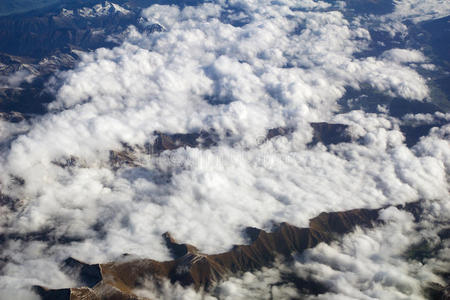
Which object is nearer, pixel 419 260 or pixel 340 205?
pixel 419 260

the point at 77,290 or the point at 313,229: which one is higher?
the point at 77,290

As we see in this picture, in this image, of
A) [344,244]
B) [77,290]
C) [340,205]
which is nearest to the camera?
[77,290]

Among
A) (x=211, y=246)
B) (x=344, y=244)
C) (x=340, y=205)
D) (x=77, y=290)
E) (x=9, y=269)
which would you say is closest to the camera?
(x=77, y=290)

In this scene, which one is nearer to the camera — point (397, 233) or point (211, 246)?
point (211, 246)

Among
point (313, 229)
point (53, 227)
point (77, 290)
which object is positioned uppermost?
point (77, 290)

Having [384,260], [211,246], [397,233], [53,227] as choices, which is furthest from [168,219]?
[397,233]

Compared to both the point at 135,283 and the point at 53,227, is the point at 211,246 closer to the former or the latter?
the point at 135,283

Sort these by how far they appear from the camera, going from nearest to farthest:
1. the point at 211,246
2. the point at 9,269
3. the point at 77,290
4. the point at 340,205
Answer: the point at 77,290, the point at 9,269, the point at 211,246, the point at 340,205

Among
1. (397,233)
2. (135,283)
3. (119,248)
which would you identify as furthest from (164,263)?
(397,233)

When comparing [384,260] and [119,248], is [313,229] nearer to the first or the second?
[384,260]
